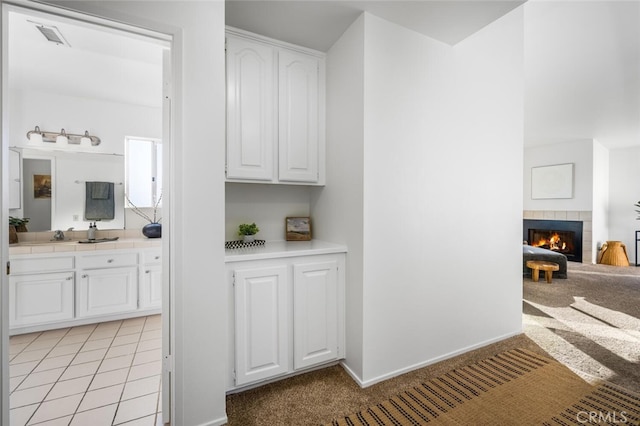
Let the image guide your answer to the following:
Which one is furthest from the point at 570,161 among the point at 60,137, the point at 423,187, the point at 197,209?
the point at 60,137

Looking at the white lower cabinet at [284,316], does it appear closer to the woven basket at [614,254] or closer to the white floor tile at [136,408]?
the white floor tile at [136,408]

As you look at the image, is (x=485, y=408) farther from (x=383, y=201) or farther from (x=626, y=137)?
(x=626, y=137)

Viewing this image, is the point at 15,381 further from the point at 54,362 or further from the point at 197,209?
the point at 197,209

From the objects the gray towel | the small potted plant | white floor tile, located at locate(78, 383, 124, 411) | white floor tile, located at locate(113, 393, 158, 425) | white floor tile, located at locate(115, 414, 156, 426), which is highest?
the gray towel

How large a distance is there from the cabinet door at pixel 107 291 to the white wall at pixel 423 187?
2269 mm

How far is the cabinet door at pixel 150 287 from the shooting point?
10.5ft

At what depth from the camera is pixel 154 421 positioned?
1.65 m

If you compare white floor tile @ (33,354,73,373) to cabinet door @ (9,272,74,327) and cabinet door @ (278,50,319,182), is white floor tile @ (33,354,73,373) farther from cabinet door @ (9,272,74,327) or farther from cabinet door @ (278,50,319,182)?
cabinet door @ (278,50,319,182)

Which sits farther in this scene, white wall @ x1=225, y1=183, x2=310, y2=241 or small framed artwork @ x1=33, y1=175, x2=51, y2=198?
small framed artwork @ x1=33, y1=175, x2=51, y2=198

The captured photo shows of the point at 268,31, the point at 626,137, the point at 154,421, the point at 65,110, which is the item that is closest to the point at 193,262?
the point at 154,421

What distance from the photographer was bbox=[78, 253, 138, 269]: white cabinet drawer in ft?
9.59

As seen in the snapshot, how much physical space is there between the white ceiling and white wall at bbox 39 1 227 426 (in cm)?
26

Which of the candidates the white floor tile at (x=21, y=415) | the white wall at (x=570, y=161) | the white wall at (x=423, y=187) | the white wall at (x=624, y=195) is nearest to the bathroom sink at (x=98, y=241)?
the white floor tile at (x=21, y=415)

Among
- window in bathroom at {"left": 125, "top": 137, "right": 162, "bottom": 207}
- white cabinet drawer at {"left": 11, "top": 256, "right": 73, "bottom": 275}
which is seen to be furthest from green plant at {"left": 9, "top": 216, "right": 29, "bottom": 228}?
window in bathroom at {"left": 125, "top": 137, "right": 162, "bottom": 207}
